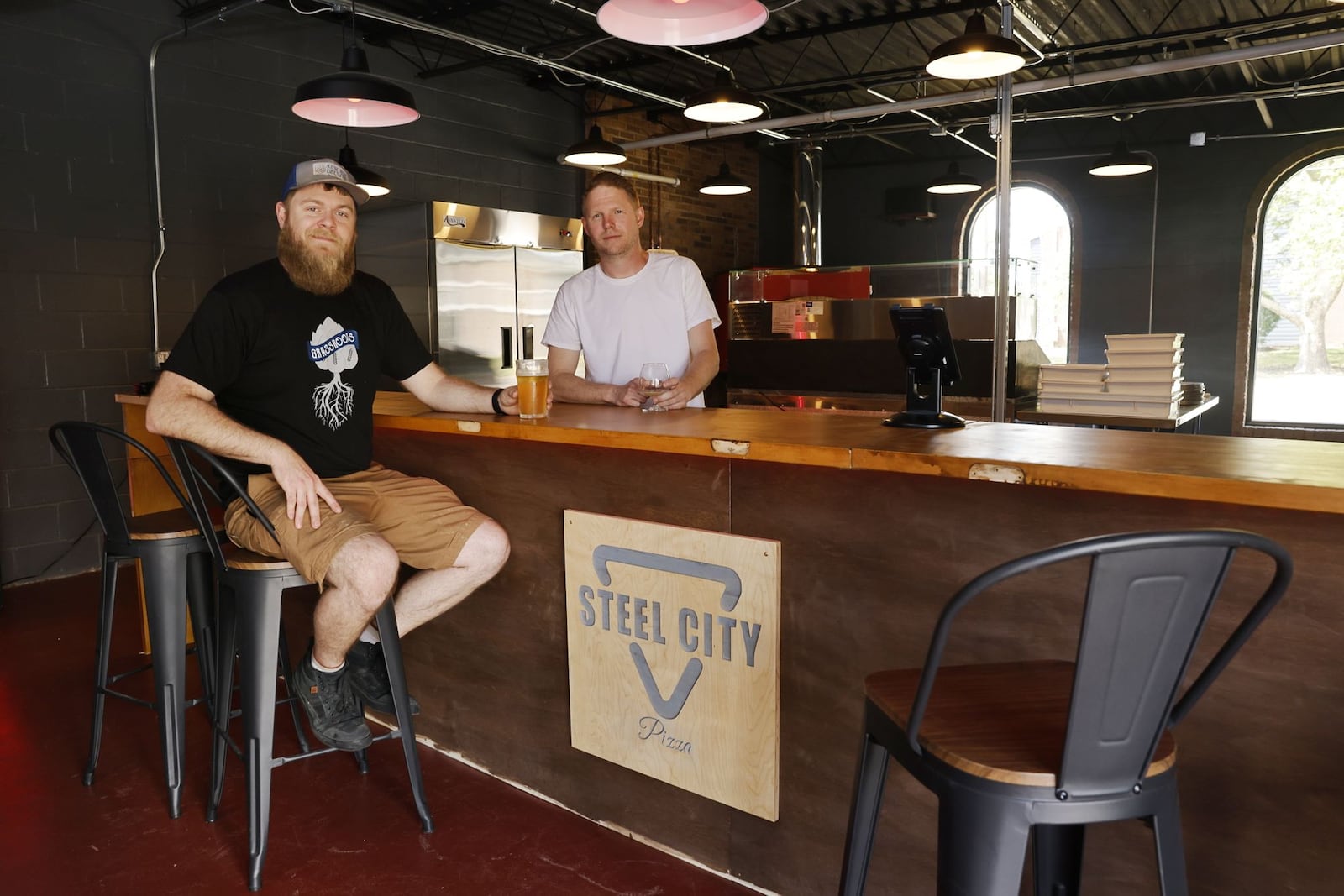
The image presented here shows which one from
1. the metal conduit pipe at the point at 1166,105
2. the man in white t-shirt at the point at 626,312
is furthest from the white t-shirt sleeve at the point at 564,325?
the metal conduit pipe at the point at 1166,105

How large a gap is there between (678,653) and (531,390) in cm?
74

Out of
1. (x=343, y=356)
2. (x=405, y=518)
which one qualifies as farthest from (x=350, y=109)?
(x=405, y=518)

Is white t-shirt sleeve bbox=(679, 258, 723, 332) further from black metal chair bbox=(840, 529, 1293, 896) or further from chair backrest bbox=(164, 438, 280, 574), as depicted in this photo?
black metal chair bbox=(840, 529, 1293, 896)

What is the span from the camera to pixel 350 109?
11.6ft

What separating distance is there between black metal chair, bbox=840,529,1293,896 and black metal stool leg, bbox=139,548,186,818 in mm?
1901

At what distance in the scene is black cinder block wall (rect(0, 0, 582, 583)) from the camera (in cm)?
462

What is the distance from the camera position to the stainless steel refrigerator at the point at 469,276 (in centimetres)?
606

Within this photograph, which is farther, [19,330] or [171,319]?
[171,319]

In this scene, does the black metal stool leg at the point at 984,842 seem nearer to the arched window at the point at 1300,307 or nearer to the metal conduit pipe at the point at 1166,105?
the metal conduit pipe at the point at 1166,105

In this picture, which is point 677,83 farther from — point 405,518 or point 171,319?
point 405,518

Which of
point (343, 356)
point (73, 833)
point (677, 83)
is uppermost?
point (677, 83)

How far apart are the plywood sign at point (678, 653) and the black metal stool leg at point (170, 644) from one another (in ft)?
3.24

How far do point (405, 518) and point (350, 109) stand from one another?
6.58ft

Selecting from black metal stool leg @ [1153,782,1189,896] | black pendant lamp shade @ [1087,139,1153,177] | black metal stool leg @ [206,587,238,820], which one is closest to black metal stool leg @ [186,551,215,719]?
black metal stool leg @ [206,587,238,820]
